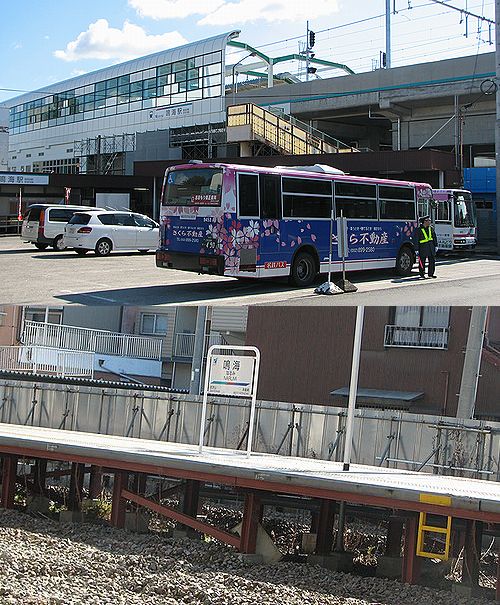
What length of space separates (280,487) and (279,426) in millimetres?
5307

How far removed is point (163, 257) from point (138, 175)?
1012 inches

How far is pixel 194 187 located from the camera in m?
18.3

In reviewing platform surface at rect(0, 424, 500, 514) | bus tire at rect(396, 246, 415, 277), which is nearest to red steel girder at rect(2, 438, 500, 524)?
platform surface at rect(0, 424, 500, 514)

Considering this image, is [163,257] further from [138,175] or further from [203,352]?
[138,175]

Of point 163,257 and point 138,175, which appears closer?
point 163,257

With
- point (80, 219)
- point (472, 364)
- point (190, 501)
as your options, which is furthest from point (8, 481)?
point (80, 219)

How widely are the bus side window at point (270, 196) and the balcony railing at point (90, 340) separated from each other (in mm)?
3723

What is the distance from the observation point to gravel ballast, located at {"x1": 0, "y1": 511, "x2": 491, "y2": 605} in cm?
945

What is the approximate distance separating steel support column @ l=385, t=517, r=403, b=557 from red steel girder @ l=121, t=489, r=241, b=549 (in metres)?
2.19

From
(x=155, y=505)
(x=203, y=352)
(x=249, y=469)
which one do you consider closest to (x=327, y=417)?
(x=203, y=352)

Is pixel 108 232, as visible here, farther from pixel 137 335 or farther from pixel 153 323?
pixel 153 323

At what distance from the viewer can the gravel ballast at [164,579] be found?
945cm

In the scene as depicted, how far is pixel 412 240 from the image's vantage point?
23250mm

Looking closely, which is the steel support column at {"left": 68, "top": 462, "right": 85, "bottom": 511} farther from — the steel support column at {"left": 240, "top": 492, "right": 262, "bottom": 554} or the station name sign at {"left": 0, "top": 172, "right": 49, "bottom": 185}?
the station name sign at {"left": 0, "top": 172, "right": 49, "bottom": 185}
